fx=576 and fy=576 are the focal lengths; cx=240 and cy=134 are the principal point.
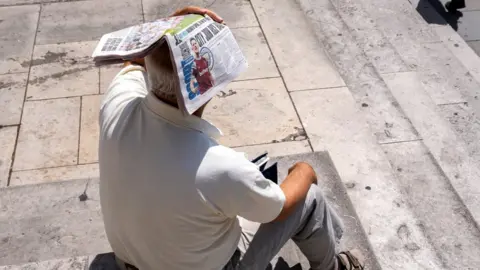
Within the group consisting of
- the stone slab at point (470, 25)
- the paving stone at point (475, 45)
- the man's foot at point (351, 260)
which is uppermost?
the man's foot at point (351, 260)

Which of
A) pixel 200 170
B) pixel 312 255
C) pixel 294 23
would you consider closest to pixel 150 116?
pixel 200 170

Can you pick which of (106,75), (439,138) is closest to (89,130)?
(106,75)

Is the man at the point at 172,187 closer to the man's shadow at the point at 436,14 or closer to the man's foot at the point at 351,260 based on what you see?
the man's foot at the point at 351,260

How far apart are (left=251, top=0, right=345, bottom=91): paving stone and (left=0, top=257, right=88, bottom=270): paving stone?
2.43m

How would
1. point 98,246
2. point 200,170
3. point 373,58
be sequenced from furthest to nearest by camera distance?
point 373,58
point 98,246
point 200,170

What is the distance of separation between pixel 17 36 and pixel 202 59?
3966 millimetres

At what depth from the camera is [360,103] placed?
15.6 feet

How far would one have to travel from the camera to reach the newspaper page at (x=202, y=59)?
6.21 ft

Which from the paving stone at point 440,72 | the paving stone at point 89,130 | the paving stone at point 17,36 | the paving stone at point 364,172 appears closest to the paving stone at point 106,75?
the paving stone at point 89,130

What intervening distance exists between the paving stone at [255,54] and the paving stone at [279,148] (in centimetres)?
87

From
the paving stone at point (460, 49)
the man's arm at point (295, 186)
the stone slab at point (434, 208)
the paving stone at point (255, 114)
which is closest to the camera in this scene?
the man's arm at point (295, 186)

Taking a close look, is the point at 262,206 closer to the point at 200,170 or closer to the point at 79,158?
the point at 200,170

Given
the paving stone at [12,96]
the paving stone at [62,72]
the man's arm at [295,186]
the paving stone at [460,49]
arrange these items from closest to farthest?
1. the man's arm at [295,186]
2. the paving stone at [12,96]
3. the paving stone at [62,72]
4. the paving stone at [460,49]

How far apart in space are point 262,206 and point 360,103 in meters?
2.84
